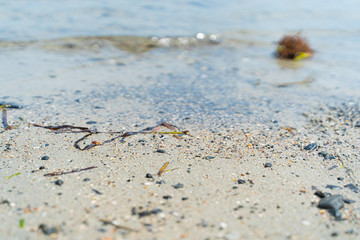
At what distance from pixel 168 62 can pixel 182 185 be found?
4121 mm

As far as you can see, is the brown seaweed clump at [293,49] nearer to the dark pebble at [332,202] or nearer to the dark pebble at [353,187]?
the dark pebble at [353,187]

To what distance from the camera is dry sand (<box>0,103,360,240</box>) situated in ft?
6.43

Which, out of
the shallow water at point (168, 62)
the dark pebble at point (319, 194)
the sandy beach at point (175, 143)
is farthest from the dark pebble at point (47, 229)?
the shallow water at point (168, 62)

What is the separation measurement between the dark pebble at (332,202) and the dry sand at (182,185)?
1.5 inches

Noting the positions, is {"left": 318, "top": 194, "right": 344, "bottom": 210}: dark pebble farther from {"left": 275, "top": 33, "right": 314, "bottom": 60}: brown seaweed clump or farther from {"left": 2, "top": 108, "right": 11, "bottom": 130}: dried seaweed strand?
{"left": 275, "top": 33, "right": 314, "bottom": 60}: brown seaweed clump

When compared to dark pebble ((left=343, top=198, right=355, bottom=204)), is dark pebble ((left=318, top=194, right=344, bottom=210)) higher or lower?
higher

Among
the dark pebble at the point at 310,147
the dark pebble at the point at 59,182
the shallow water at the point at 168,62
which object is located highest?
the shallow water at the point at 168,62

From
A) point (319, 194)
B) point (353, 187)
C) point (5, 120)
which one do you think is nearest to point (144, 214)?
point (319, 194)

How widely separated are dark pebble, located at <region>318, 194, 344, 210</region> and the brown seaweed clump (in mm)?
5272

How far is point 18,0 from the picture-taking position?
10.8 metres

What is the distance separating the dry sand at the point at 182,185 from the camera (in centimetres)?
196

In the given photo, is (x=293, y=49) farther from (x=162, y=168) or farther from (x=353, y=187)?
(x=162, y=168)

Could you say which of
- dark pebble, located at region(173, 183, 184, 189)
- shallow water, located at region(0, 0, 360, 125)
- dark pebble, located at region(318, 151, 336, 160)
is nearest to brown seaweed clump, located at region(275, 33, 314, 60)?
shallow water, located at region(0, 0, 360, 125)

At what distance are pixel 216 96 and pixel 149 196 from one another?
239 centimetres
